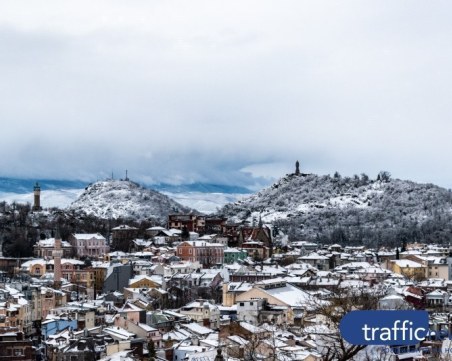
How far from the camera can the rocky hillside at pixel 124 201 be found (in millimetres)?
94625

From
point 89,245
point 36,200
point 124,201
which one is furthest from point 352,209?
point 89,245

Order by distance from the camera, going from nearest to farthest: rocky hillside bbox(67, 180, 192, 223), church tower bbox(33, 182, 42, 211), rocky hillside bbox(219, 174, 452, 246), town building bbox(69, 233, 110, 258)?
town building bbox(69, 233, 110, 258) < church tower bbox(33, 182, 42, 211) < rocky hillside bbox(219, 174, 452, 246) < rocky hillside bbox(67, 180, 192, 223)

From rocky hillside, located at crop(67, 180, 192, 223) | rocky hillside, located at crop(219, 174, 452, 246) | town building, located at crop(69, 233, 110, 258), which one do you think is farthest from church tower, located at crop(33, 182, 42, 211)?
rocky hillside, located at crop(219, 174, 452, 246)

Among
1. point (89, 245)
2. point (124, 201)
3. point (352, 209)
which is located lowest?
point (89, 245)

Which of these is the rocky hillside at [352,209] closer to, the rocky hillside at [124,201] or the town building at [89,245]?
the rocky hillside at [124,201]

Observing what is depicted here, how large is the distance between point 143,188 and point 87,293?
6604cm

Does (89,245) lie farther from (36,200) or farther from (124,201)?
(124,201)

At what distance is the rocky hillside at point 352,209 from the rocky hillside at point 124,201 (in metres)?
8.37

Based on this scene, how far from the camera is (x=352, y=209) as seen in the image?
106562 mm

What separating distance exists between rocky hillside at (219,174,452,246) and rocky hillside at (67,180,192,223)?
8.37m

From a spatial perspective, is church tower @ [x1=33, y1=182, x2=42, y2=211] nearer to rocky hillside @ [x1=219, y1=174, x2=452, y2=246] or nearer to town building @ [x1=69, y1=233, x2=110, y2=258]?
town building @ [x1=69, y1=233, x2=110, y2=258]

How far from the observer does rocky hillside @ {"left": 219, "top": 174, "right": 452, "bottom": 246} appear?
8756cm

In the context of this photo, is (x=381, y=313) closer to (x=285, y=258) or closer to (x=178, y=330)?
(x=178, y=330)

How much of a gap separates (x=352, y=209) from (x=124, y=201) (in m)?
27.1
